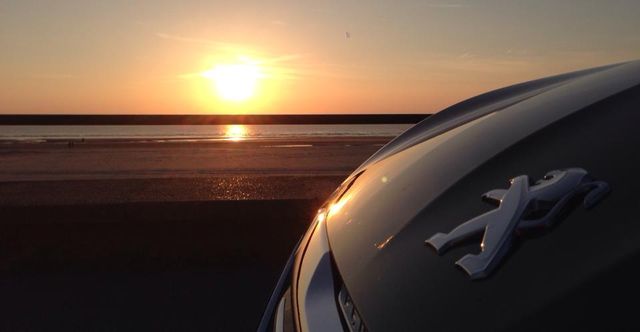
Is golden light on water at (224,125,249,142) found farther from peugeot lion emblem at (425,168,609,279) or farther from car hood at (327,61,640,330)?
peugeot lion emblem at (425,168,609,279)

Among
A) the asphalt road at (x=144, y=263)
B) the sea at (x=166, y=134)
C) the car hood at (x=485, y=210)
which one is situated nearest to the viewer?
the car hood at (x=485, y=210)

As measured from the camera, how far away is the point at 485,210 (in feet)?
3.84

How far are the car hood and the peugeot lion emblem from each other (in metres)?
0.02

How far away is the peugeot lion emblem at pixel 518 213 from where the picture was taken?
983mm

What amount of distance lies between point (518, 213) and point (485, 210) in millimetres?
135

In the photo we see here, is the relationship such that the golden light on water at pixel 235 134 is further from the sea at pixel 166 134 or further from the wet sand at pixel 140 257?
the wet sand at pixel 140 257

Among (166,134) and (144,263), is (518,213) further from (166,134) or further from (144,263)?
(166,134)

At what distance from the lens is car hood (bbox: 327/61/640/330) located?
2.92 ft

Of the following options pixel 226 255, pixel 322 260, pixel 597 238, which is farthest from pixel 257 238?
pixel 597 238

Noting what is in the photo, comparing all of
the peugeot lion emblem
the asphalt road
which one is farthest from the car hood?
the asphalt road

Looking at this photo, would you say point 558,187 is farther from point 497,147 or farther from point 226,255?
point 226,255

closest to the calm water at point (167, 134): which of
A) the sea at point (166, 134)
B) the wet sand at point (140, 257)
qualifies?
the sea at point (166, 134)

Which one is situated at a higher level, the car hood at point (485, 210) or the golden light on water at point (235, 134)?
the golden light on water at point (235, 134)

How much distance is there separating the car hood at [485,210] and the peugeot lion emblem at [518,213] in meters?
0.02
